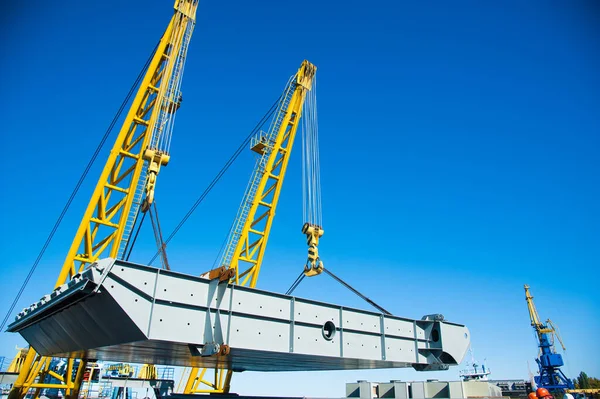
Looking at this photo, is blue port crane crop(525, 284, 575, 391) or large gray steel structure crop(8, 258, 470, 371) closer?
large gray steel structure crop(8, 258, 470, 371)

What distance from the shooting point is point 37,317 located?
13.2 meters

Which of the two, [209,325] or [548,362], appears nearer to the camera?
[209,325]

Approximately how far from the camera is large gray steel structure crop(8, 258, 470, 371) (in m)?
10.1

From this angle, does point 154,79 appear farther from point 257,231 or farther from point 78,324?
point 78,324

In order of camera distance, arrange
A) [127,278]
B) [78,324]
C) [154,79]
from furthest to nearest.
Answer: [154,79] → [78,324] → [127,278]

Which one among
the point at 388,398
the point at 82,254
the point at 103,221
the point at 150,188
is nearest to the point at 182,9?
the point at 150,188

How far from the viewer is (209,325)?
36.6ft

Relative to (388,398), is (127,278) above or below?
above

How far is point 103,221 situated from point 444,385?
19.6 m

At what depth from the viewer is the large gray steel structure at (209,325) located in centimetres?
1010

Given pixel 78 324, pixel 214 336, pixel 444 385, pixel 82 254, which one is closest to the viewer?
pixel 214 336

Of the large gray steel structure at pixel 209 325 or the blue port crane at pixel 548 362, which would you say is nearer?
the large gray steel structure at pixel 209 325

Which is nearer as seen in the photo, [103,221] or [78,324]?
[78,324]

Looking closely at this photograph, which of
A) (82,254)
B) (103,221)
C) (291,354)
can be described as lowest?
(291,354)
